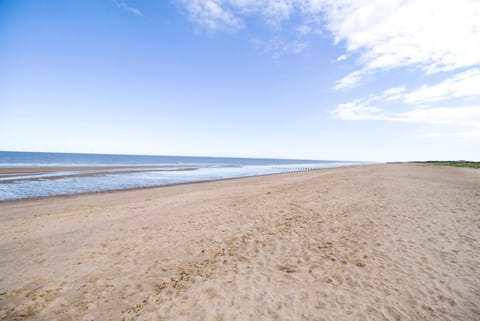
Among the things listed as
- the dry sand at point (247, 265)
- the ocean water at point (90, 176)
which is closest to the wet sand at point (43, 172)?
the ocean water at point (90, 176)

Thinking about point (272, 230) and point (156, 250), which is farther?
point (272, 230)

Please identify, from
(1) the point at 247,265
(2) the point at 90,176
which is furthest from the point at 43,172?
(1) the point at 247,265

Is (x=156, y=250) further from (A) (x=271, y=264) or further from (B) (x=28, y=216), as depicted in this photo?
(B) (x=28, y=216)

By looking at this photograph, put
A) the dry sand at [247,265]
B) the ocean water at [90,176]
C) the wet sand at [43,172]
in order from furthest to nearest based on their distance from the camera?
the wet sand at [43,172], the ocean water at [90,176], the dry sand at [247,265]

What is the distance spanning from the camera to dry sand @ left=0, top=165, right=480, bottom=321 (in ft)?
14.0

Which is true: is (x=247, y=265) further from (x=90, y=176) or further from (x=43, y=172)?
(x=43, y=172)

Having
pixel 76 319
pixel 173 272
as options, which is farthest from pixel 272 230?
pixel 76 319

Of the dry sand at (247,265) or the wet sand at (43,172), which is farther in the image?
the wet sand at (43,172)

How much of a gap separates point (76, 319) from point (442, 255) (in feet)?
30.4

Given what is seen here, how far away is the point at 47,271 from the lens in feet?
19.5

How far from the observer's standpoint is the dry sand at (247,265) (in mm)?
4281

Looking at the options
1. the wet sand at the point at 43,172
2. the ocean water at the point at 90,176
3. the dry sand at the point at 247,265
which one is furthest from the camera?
the wet sand at the point at 43,172

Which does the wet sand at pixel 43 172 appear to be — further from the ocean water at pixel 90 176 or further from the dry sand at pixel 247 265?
the dry sand at pixel 247 265

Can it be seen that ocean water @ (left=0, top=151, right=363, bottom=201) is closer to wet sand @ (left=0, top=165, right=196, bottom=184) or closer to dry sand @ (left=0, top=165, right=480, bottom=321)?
wet sand @ (left=0, top=165, right=196, bottom=184)
